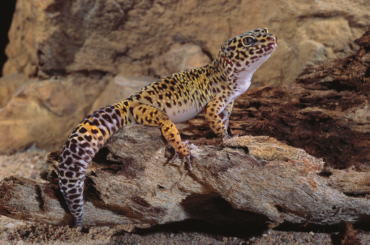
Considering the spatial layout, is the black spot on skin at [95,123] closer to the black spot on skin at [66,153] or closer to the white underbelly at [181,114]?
the black spot on skin at [66,153]

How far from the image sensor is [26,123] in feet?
21.2

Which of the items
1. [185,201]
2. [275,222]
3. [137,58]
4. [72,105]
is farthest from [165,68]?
[275,222]

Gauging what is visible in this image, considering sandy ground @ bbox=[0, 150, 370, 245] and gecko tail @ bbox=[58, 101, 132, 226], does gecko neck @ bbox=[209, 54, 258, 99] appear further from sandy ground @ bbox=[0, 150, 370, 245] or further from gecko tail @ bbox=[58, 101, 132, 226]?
sandy ground @ bbox=[0, 150, 370, 245]

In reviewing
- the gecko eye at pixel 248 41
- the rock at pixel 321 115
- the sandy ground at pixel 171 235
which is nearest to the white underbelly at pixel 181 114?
the rock at pixel 321 115

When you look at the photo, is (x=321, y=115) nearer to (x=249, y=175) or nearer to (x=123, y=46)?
(x=249, y=175)

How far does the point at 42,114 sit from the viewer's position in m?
6.56

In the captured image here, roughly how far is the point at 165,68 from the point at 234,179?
14.1ft

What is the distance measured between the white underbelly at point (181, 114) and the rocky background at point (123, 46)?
249 cm

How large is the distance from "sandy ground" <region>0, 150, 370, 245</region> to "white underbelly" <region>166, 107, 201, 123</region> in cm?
150

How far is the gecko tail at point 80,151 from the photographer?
2908mm

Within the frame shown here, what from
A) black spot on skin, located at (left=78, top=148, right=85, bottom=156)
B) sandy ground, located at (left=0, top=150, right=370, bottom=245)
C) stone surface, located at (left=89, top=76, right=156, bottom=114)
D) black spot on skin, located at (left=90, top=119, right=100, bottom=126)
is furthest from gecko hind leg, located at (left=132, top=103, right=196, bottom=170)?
stone surface, located at (left=89, top=76, right=156, bottom=114)

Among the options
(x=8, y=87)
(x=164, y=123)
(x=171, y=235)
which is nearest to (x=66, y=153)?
(x=164, y=123)

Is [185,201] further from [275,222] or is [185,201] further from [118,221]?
[275,222]

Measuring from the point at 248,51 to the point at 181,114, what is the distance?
1254mm
